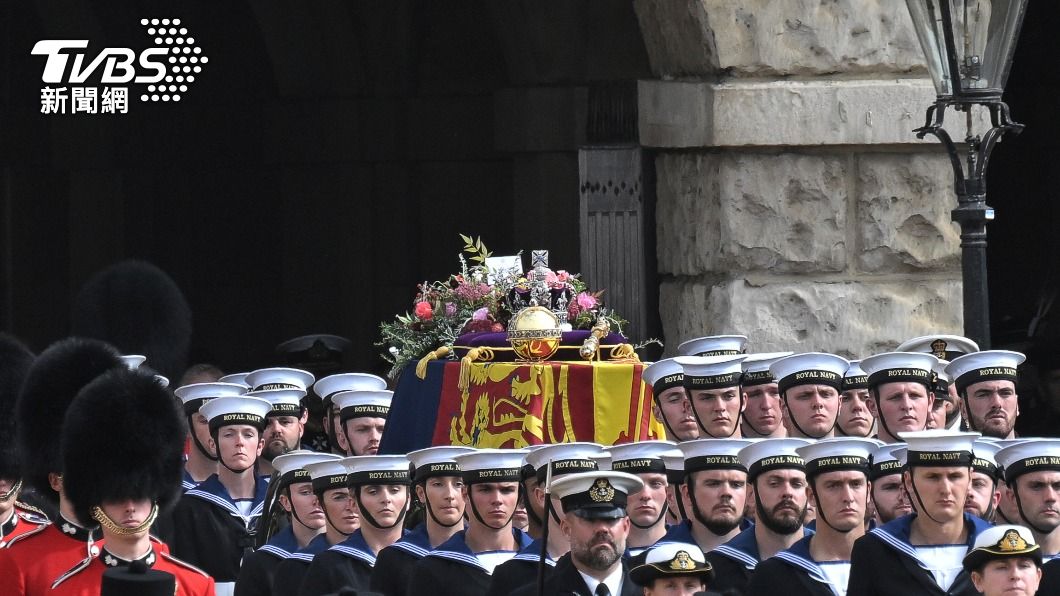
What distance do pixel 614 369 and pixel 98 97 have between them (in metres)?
9.36

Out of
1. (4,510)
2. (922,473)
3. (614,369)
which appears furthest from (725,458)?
(4,510)

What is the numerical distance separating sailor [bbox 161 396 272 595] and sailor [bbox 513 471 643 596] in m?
2.87

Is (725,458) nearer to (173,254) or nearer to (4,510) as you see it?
(4,510)

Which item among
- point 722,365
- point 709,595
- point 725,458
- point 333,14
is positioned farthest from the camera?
point 333,14

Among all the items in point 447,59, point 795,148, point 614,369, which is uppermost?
point 447,59

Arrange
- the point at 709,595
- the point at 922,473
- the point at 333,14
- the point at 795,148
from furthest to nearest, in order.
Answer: the point at 333,14
the point at 795,148
the point at 922,473
the point at 709,595

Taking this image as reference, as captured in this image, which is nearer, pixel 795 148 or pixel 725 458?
pixel 725 458

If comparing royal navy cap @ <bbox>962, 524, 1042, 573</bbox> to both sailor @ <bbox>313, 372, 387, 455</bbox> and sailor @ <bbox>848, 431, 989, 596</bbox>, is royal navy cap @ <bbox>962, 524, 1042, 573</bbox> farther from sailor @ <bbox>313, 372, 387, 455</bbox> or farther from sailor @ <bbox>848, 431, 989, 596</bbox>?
sailor @ <bbox>313, 372, 387, 455</bbox>

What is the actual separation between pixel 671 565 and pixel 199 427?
4104mm

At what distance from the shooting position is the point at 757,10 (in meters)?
12.2

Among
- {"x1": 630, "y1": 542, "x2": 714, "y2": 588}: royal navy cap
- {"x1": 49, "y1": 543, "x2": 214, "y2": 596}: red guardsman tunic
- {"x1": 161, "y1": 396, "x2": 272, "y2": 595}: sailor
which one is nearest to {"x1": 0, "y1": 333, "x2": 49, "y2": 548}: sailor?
{"x1": 49, "y1": 543, "x2": 214, "y2": 596}: red guardsman tunic

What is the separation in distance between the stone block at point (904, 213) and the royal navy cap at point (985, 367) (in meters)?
1.69

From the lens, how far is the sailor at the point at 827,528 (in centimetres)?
887

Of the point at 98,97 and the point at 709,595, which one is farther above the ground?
the point at 98,97
